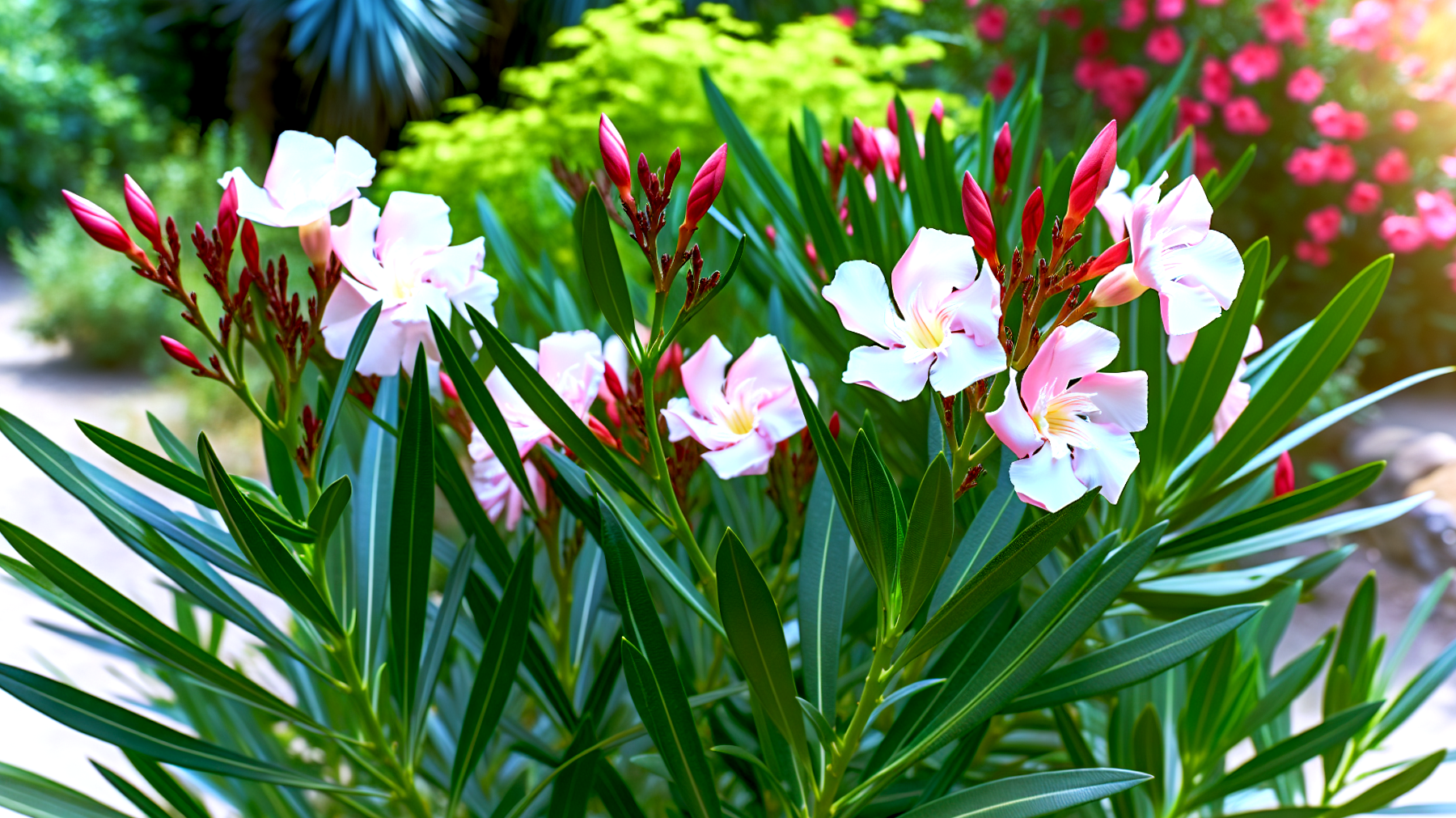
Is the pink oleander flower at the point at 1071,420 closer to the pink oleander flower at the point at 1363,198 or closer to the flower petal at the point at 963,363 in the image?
the flower petal at the point at 963,363

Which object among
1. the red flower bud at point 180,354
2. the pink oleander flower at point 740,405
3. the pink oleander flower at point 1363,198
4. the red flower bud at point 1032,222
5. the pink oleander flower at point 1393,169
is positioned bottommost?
the pink oleander flower at point 1363,198

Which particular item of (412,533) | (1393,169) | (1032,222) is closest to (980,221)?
(1032,222)

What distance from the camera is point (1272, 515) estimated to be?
0.66 metres

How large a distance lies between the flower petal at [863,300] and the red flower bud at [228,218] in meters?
0.31

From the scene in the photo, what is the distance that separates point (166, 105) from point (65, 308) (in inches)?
126

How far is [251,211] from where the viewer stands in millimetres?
510

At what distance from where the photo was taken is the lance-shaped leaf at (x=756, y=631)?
1.51 ft

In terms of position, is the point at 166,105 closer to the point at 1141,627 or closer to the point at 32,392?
the point at 32,392

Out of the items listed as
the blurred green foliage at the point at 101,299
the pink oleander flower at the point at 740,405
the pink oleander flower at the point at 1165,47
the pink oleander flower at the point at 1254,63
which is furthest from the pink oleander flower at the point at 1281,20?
the blurred green foliage at the point at 101,299

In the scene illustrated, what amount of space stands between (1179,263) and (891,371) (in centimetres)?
14

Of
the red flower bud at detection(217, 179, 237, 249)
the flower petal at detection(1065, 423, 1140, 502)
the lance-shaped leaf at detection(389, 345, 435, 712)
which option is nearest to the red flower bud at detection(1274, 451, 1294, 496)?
the flower petal at detection(1065, 423, 1140, 502)

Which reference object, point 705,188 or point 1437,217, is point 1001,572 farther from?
point 1437,217

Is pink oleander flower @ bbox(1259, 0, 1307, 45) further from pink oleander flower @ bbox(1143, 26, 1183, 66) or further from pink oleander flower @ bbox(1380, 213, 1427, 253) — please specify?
pink oleander flower @ bbox(1380, 213, 1427, 253)

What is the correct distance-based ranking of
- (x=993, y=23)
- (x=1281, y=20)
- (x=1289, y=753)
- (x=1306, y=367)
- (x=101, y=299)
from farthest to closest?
(x=101, y=299) < (x=993, y=23) < (x=1281, y=20) < (x=1289, y=753) < (x=1306, y=367)
